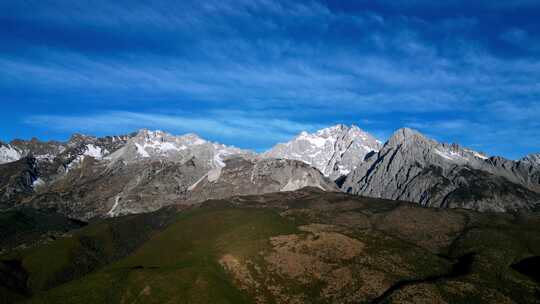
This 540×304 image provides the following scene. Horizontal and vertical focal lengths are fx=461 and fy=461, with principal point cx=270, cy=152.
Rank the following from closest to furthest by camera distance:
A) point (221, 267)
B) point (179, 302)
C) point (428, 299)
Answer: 1. point (428, 299)
2. point (179, 302)
3. point (221, 267)

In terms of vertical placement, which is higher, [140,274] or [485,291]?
[485,291]

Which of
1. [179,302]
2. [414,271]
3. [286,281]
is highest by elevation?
[414,271]

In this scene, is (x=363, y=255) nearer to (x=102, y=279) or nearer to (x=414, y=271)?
(x=414, y=271)

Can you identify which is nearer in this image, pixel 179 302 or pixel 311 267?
pixel 179 302

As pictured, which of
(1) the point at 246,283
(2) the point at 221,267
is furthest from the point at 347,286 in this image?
(2) the point at 221,267

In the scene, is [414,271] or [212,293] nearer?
[212,293]

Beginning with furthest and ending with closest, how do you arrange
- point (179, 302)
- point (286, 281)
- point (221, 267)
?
point (221, 267)
point (286, 281)
point (179, 302)

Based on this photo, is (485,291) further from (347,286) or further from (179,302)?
(179,302)

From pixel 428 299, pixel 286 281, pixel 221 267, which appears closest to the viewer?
pixel 428 299

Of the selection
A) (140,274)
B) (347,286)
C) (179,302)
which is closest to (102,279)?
(140,274)
